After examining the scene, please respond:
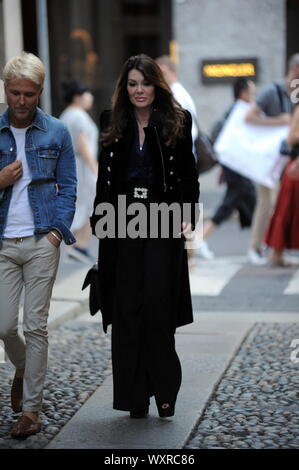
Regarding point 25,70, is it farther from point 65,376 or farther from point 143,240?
point 65,376

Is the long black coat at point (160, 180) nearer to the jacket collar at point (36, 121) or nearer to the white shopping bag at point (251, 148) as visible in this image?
the jacket collar at point (36, 121)

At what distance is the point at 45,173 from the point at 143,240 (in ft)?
1.88

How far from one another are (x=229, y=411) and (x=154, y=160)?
52.3 inches

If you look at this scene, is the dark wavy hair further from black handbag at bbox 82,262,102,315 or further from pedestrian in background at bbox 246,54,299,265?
pedestrian in background at bbox 246,54,299,265

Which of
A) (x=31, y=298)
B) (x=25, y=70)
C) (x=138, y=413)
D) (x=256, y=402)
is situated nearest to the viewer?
(x=25, y=70)

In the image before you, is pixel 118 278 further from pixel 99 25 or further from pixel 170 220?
pixel 99 25

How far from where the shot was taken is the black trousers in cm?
454

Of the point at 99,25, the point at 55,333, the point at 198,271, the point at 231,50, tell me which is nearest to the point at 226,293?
the point at 198,271

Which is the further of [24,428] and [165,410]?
[165,410]

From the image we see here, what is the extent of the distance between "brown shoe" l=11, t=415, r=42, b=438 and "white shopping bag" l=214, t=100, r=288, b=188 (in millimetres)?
5751

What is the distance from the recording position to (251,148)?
390 inches

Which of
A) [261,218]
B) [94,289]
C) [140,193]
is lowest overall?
[261,218]

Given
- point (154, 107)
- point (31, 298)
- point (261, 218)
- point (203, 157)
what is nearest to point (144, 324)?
point (31, 298)

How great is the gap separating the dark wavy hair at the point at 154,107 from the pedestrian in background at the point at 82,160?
5.05 metres
